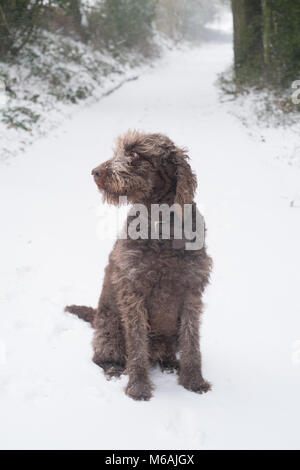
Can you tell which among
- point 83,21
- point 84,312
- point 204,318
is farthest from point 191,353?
point 83,21

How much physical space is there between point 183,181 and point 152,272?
68 cm

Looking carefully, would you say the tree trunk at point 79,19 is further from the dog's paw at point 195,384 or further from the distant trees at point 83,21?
the dog's paw at point 195,384

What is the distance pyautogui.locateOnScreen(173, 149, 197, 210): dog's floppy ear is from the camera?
9.95 ft

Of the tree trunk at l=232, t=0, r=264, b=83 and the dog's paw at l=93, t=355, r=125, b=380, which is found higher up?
the tree trunk at l=232, t=0, r=264, b=83

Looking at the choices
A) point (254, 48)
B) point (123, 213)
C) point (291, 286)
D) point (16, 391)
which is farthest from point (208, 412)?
point (254, 48)

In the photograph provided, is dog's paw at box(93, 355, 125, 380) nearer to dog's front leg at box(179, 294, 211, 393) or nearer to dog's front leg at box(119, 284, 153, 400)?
dog's front leg at box(119, 284, 153, 400)

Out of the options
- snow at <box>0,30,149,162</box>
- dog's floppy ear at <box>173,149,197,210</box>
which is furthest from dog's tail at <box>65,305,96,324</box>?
snow at <box>0,30,149,162</box>

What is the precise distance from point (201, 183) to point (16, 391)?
542 cm

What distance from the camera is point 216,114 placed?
1264cm

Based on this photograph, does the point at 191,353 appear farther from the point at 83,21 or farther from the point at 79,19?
the point at 83,21

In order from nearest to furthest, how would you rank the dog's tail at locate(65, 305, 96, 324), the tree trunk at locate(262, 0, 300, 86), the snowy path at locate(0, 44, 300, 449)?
the snowy path at locate(0, 44, 300, 449) → the dog's tail at locate(65, 305, 96, 324) → the tree trunk at locate(262, 0, 300, 86)

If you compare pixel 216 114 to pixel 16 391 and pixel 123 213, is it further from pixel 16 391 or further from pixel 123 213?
pixel 16 391

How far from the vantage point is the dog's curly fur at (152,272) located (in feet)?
10.00

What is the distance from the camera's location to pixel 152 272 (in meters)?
3.05
